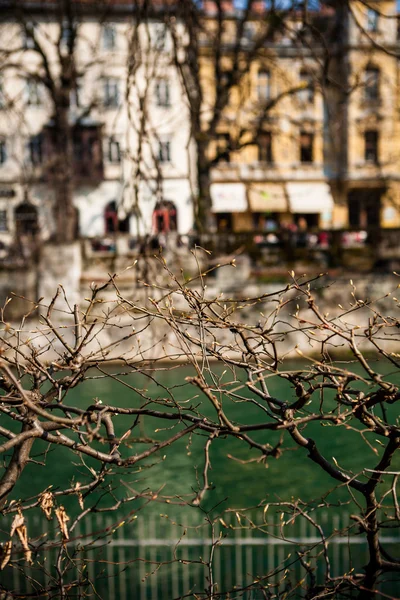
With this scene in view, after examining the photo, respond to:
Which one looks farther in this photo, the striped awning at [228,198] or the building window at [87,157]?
the building window at [87,157]

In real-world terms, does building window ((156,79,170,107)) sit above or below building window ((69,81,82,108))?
below

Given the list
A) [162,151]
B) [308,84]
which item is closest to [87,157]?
[308,84]

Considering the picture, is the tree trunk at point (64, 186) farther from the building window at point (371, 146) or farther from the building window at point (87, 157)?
the building window at point (371, 146)

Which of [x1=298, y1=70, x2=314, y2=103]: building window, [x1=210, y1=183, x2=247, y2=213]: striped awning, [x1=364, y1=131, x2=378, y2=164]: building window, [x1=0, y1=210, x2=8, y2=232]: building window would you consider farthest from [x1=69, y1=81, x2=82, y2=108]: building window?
[x1=364, y1=131, x2=378, y2=164]: building window

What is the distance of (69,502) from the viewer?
6.70 metres

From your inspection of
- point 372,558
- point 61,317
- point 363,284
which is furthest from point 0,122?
point 372,558

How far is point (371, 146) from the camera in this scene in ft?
84.1

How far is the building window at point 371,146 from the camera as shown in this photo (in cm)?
2548

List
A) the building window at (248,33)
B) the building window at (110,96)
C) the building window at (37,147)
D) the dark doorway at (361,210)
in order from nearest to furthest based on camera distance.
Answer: the building window at (248,33) → the building window at (110,96) → the dark doorway at (361,210) → the building window at (37,147)

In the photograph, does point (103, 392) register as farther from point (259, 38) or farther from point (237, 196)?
point (237, 196)

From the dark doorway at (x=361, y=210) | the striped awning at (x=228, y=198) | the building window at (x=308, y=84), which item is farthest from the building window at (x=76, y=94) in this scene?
the dark doorway at (x=361, y=210)

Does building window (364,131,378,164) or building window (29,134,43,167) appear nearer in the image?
building window (364,131,378,164)

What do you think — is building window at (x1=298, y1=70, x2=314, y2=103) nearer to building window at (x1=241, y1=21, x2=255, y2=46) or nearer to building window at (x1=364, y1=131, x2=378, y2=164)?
building window at (x1=241, y1=21, x2=255, y2=46)

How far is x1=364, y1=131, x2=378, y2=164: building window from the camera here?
25484 mm
